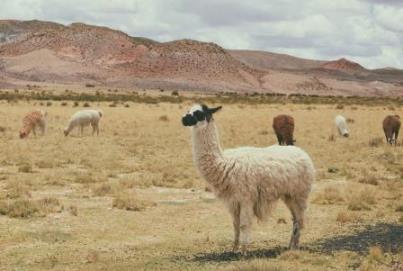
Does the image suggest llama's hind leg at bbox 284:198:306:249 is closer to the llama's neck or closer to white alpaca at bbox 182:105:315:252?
white alpaca at bbox 182:105:315:252

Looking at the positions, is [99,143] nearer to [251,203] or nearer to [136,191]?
[136,191]

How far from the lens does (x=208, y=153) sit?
32.7 feet

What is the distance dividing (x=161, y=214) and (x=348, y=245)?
4109 mm

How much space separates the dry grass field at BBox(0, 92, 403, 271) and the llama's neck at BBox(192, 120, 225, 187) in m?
1.20

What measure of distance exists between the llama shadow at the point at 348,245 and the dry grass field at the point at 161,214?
17 millimetres

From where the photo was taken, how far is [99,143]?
2633 cm

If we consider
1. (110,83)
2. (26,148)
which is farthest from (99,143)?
(110,83)

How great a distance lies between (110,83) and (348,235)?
117402 millimetres

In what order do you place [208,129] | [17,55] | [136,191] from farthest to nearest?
[17,55] < [136,191] < [208,129]

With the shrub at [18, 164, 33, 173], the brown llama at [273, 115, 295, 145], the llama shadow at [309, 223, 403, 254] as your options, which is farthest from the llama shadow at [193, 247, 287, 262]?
the brown llama at [273, 115, 295, 145]

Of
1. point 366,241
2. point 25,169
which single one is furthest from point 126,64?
point 366,241

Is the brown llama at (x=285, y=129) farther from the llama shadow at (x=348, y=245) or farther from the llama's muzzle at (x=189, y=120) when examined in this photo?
the llama's muzzle at (x=189, y=120)

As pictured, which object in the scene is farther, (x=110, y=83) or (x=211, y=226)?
(x=110, y=83)

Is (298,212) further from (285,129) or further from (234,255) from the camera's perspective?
(285,129)
